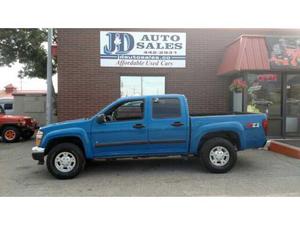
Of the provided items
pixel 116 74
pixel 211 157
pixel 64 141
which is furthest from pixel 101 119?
pixel 116 74

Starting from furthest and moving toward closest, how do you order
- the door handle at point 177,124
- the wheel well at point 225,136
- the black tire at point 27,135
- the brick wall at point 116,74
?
the black tire at point 27,135
the brick wall at point 116,74
the wheel well at point 225,136
the door handle at point 177,124

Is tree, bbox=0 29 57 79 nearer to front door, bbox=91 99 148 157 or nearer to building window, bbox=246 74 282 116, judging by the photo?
building window, bbox=246 74 282 116

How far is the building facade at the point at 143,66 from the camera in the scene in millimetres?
12188

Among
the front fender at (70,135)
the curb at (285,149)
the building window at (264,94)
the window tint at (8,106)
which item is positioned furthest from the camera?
the window tint at (8,106)

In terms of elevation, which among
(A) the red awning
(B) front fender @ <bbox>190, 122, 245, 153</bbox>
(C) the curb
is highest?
(A) the red awning

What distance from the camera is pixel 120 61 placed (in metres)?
12.2

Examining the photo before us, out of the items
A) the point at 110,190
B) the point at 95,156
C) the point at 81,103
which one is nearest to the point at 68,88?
the point at 81,103

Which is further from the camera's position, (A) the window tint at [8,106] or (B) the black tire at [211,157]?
(A) the window tint at [8,106]

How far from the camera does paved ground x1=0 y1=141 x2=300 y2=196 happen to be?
595 cm

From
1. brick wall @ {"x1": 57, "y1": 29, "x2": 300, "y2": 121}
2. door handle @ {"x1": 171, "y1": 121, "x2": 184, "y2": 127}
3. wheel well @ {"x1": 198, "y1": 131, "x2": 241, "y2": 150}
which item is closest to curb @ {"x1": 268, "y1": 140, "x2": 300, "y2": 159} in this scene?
wheel well @ {"x1": 198, "y1": 131, "x2": 241, "y2": 150}

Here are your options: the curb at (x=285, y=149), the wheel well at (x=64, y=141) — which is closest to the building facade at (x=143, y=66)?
the curb at (x=285, y=149)

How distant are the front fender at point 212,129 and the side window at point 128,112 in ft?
4.25

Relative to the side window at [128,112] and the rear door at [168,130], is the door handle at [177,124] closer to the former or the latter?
the rear door at [168,130]

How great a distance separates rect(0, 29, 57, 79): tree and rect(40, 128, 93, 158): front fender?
52.2ft
